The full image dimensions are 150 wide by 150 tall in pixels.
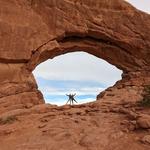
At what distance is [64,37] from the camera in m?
21.9

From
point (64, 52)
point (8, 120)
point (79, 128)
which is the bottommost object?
point (79, 128)

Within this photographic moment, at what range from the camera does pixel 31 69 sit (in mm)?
20453

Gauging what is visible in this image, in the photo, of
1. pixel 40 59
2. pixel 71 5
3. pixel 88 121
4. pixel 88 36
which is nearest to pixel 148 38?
pixel 88 36

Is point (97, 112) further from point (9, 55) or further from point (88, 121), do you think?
point (9, 55)

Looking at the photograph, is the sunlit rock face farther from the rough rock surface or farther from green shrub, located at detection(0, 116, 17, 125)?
green shrub, located at detection(0, 116, 17, 125)

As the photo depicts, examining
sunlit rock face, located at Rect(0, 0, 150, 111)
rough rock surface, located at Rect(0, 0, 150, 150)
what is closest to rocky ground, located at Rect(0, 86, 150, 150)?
rough rock surface, located at Rect(0, 0, 150, 150)

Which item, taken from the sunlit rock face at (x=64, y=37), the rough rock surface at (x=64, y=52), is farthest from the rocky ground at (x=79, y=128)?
the sunlit rock face at (x=64, y=37)

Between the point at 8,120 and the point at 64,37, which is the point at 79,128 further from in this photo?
the point at 64,37

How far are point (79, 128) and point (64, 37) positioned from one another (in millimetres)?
9971

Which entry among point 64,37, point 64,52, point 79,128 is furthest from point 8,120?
point 64,52

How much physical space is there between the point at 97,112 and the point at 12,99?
5479 millimetres

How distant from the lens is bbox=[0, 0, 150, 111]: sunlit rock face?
19203 mm

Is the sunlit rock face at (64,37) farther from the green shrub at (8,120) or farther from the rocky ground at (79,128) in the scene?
the rocky ground at (79,128)

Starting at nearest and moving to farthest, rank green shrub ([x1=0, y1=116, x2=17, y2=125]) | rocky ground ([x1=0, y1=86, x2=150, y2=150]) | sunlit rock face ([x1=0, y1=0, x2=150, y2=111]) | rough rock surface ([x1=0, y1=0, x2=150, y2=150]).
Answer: rocky ground ([x1=0, y1=86, x2=150, y2=150]), rough rock surface ([x1=0, y1=0, x2=150, y2=150]), green shrub ([x1=0, y1=116, x2=17, y2=125]), sunlit rock face ([x1=0, y1=0, x2=150, y2=111])
